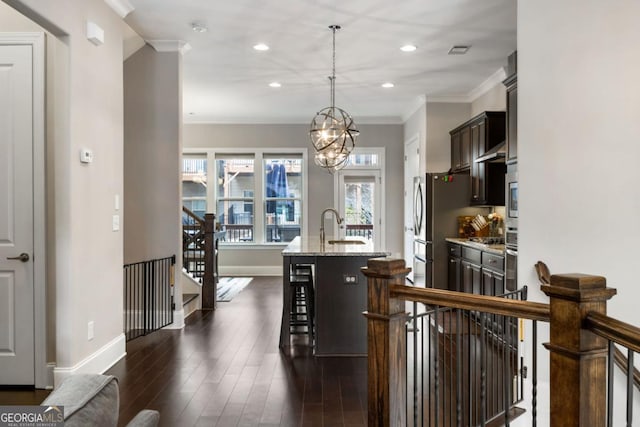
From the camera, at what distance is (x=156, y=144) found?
5152 mm

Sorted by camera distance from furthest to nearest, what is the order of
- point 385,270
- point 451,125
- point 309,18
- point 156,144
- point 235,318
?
point 451,125 → point 235,318 → point 156,144 → point 309,18 → point 385,270

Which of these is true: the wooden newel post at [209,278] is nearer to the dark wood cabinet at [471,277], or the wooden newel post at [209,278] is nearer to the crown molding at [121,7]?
the crown molding at [121,7]

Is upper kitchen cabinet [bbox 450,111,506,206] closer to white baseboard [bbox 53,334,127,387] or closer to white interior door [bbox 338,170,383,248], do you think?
white interior door [bbox 338,170,383,248]

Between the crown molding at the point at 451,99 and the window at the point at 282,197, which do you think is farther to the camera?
the window at the point at 282,197

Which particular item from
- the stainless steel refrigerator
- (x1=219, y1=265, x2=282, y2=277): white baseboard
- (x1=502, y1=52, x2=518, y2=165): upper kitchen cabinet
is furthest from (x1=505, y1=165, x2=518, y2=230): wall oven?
(x1=219, y1=265, x2=282, y2=277): white baseboard

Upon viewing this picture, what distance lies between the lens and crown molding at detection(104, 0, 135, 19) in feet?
12.8

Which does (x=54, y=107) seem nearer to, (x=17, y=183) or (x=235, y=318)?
(x=17, y=183)

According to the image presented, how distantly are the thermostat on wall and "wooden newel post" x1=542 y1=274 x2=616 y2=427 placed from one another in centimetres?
318

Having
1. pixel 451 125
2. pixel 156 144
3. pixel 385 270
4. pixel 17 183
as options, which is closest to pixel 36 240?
pixel 17 183

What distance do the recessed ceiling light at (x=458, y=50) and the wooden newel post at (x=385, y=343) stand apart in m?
4.07

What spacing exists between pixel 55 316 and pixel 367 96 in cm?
569

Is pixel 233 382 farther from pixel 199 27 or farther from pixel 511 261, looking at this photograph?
pixel 199 27

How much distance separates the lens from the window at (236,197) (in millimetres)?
9539

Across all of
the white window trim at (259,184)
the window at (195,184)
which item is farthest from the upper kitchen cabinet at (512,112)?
the window at (195,184)
